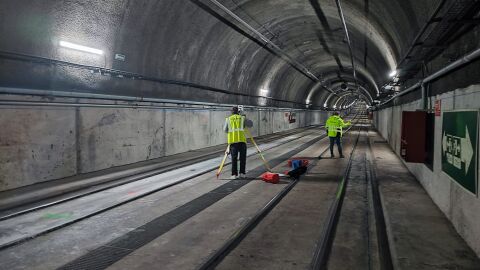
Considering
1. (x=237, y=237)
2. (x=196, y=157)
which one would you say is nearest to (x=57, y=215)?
(x=237, y=237)

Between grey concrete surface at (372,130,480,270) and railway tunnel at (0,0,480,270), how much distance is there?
0.03 metres

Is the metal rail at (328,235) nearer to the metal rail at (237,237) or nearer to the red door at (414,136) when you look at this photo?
the metal rail at (237,237)

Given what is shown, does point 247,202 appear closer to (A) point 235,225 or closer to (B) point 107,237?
(A) point 235,225

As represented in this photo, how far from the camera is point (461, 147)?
5035 millimetres

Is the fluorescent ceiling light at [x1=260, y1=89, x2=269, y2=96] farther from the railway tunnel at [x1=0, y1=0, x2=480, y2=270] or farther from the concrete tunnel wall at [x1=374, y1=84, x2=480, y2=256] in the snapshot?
the concrete tunnel wall at [x1=374, y1=84, x2=480, y2=256]

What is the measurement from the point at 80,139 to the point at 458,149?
9.02 meters

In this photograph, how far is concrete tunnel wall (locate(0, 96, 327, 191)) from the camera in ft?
26.4

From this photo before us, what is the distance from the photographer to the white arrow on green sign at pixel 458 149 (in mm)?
4680

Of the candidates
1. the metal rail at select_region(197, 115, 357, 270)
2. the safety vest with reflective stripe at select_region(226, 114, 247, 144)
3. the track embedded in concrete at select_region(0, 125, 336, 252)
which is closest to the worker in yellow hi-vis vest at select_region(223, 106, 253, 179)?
the safety vest with reflective stripe at select_region(226, 114, 247, 144)

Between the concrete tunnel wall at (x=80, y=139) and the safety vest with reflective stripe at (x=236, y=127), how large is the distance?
408 cm

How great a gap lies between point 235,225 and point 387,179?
5817mm

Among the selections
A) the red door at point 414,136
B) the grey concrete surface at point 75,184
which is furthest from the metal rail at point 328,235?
the grey concrete surface at point 75,184

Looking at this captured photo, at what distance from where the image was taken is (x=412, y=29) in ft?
28.4

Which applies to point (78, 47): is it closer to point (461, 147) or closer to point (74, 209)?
point (74, 209)
